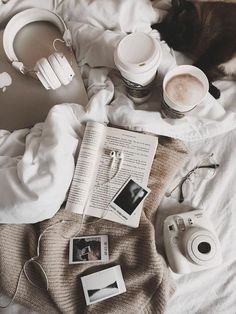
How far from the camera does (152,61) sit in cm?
69

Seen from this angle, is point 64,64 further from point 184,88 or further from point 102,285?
point 102,285

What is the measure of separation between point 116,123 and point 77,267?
13.7 inches

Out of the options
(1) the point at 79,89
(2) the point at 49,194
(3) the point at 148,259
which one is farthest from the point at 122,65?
(3) the point at 148,259

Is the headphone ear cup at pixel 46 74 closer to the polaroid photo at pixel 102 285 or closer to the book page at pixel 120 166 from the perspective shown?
the book page at pixel 120 166

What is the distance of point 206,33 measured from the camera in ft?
3.03

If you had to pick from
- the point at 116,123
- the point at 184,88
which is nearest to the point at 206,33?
the point at 184,88

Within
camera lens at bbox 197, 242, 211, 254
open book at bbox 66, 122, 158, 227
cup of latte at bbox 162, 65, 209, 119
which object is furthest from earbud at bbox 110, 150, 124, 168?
camera lens at bbox 197, 242, 211, 254

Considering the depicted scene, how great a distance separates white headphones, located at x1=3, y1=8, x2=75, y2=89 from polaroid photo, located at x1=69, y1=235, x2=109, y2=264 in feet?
1.17

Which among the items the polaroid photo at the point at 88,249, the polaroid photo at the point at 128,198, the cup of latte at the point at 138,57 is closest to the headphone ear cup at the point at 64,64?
the cup of latte at the point at 138,57

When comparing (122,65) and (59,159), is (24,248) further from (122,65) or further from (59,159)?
(122,65)

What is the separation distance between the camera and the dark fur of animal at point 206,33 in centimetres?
90

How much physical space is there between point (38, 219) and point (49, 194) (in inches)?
3.0

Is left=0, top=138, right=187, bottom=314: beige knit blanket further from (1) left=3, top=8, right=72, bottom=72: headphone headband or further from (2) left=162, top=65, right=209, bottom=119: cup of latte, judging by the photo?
(1) left=3, top=8, right=72, bottom=72: headphone headband

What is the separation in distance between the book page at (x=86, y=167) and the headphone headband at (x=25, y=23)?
10.0 inches
